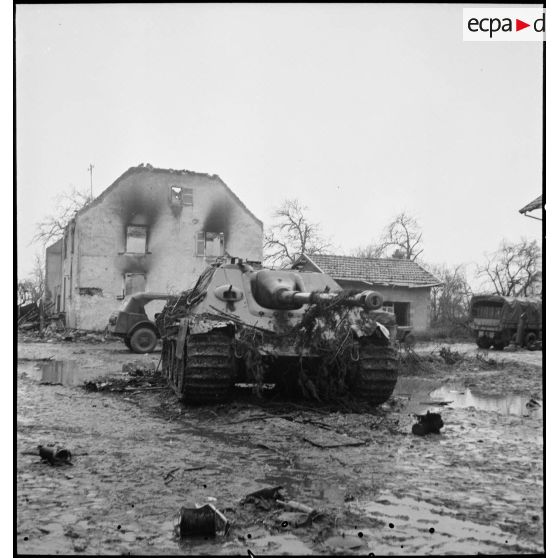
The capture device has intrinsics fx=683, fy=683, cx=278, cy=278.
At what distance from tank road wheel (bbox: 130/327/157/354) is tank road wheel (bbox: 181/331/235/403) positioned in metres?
11.6

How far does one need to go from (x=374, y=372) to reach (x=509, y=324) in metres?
16.2

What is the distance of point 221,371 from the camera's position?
7.87 meters

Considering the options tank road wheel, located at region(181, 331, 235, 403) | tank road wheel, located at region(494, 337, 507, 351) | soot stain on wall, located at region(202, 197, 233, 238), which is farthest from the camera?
soot stain on wall, located at region(202, 197, 233, 238)

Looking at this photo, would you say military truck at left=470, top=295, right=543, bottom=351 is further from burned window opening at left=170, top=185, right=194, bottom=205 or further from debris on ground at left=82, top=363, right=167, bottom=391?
debris on ground at left=82, top=363, right=167, bottom=391

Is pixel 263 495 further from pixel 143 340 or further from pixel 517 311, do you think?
pixel 517 311

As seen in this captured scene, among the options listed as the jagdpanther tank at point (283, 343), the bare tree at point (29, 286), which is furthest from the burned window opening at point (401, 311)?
the jagdpanther tank at point (283, 343)

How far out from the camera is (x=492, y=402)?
33.3 ft

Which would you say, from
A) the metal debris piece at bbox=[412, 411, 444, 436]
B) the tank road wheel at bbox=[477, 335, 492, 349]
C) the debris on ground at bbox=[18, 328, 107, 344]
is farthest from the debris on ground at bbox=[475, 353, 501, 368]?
the debris on ground at bbox=[18, 328, 107, 344]

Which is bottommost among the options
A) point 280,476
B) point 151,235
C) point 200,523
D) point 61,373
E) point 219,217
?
point 61,373

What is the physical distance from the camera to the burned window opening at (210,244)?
100 feet

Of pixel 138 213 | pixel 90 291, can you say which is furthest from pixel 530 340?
pixel 90 291

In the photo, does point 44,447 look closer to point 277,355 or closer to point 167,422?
point 167,422

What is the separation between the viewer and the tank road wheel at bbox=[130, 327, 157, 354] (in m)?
19.4

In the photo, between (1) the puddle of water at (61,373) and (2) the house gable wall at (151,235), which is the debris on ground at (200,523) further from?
(2) the house gable wall at (151,235)
